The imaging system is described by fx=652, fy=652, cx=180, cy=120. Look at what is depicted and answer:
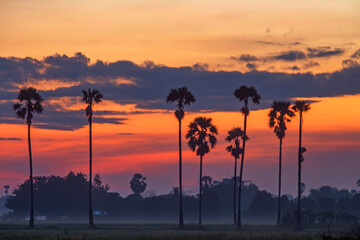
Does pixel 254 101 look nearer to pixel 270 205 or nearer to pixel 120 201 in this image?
pixel 270 205

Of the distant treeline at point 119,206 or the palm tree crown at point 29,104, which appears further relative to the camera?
the distant treeline at point 119,206

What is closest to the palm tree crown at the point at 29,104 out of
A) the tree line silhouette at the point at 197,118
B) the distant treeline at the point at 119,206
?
the tree line silhouette at the point at 197,118

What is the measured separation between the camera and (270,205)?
7013 inches

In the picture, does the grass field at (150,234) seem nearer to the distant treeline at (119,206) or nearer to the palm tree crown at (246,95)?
the palm tree crown at (246,95)

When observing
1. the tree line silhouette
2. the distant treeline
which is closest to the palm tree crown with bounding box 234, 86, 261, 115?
the tree line silhouette

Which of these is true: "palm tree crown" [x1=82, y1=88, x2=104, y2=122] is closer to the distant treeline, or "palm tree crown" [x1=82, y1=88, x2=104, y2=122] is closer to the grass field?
the grass field

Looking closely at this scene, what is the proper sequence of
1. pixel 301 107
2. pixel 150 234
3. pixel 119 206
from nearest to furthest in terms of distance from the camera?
pixel 150 234, pixel 301 107, pixel 119 206

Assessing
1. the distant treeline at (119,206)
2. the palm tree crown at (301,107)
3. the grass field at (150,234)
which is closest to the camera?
the grass field at (150,234)

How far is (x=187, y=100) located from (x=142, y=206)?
84.6 meters

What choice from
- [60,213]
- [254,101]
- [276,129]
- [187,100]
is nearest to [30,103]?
[187,100]

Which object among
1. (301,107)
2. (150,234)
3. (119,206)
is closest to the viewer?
(150,234)

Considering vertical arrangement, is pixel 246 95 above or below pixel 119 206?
above

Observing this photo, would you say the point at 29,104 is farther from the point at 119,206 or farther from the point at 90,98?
the point at 119,206

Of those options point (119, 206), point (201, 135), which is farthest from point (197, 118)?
A: point (119, 206)
